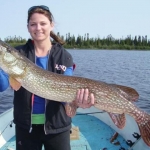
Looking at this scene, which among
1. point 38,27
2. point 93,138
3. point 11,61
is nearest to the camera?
point 38,27

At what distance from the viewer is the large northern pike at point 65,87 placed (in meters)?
2.55

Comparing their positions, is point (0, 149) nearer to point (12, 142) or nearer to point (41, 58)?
point (12, 142)

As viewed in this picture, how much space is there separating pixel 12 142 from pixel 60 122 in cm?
253

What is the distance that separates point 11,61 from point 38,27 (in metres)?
0.47

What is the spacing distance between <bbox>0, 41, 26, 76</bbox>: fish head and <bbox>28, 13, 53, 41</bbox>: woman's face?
0.27 meters

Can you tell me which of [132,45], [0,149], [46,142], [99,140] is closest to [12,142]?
[0,149]

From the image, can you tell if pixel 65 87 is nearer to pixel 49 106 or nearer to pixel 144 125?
pixel 49 106

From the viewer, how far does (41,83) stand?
8.60ft

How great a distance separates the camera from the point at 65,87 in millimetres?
2600

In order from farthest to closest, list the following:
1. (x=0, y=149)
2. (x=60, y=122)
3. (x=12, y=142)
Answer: (x=12, y=142) < (x=0, y=149) < (x=60, y=122)

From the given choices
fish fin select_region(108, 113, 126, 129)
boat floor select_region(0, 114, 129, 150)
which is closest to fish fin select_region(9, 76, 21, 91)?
fish fin select_region(108, 113, 126, 129)

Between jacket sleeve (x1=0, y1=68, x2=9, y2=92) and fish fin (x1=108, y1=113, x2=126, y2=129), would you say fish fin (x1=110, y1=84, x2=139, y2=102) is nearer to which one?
fish fin (x1=108, y1=113, x2=126, y2=129)

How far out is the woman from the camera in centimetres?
244

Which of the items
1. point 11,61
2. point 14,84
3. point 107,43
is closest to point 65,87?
point 14,84
